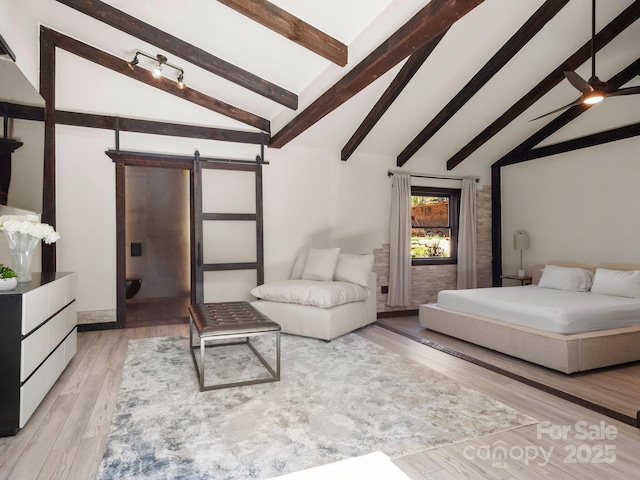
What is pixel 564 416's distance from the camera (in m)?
2.39

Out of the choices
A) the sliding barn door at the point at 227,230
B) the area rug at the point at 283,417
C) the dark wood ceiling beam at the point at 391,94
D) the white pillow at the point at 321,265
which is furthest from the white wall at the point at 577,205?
the sliding barn door at the point at 227,230

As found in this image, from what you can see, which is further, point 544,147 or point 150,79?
point 544,147

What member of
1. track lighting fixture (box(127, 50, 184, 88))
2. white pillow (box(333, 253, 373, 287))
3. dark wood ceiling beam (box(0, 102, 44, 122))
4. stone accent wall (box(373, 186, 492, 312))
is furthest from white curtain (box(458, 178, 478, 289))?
dark wood ceiling beam (box(0, 102, 44, 122))

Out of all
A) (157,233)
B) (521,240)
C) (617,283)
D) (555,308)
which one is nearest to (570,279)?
(617,283)

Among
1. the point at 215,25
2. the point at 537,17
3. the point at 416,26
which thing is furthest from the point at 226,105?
the point at 537,17

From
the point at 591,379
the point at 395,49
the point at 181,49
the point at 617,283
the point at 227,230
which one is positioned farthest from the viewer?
the point at 227,230

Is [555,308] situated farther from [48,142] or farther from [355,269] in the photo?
[48,142]

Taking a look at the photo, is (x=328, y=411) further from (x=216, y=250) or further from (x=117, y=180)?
(x=117, y=180)

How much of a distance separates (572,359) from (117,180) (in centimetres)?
497

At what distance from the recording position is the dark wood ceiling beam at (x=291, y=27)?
10.1ft

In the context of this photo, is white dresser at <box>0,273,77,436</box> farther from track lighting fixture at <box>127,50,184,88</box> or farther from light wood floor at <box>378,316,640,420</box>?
light wood floor at <box>378,316,640,420</box>

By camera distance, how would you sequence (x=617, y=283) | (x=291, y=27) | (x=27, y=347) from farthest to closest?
(x=617, y=283)
(x=291, y=27)
(x=27, y=347)

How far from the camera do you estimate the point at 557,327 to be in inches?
128

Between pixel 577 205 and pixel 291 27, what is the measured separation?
4.44 metres
